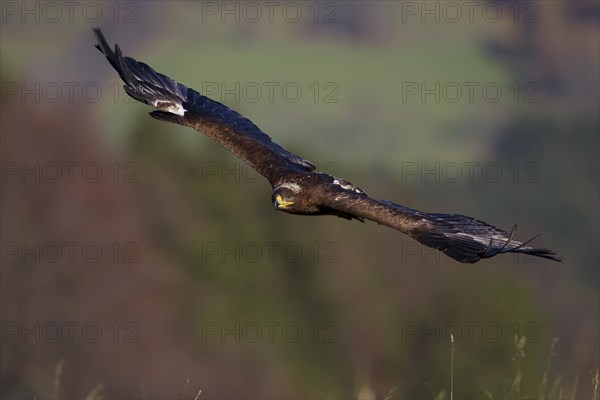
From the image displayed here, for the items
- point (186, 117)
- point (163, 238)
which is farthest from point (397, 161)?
point (186, 117)

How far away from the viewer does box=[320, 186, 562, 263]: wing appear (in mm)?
8766

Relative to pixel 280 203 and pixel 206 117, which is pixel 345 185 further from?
pixel 206 117

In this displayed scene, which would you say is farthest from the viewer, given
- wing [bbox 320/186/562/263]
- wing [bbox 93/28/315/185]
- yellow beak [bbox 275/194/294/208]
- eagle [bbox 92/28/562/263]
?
wing [bbox 93/28/315/185]

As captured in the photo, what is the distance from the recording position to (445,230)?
953 cm

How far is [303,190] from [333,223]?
4914cm

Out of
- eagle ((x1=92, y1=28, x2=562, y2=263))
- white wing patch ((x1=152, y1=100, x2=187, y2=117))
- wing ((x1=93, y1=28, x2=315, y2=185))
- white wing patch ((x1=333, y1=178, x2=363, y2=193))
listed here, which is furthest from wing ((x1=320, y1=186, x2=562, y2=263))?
white wing patch ((x1=152, y1=100, x2=187, y2=117))

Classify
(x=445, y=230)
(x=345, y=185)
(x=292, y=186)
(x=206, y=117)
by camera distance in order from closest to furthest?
1. (x=445, y=230)
2. (x=345, y=185)
3. (x=292, y=186)
4. (x=206, y=117)

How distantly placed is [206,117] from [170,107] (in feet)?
1.34

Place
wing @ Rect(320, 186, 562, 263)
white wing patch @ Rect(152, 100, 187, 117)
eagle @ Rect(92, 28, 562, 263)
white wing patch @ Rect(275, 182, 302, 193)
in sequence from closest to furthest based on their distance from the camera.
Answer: wing @ Rect(320, 186, 562, 263) < eagle @ Rect(92, 28, 562, 263) < white wing patch @ Rect(275, 182, 302, 193) < white wing patch @ Rect(152, 100, 187, 117)

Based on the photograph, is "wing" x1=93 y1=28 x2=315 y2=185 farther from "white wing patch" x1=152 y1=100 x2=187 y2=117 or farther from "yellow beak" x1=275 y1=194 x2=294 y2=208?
"yellow beak" x1=275 y1=194 x2=294 y2=208

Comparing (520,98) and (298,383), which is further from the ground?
(520,98)

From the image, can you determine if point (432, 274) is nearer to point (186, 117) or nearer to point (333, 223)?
point (333, 223)

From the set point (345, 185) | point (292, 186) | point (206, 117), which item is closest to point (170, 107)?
point (206, 117)

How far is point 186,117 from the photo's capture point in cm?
1266
